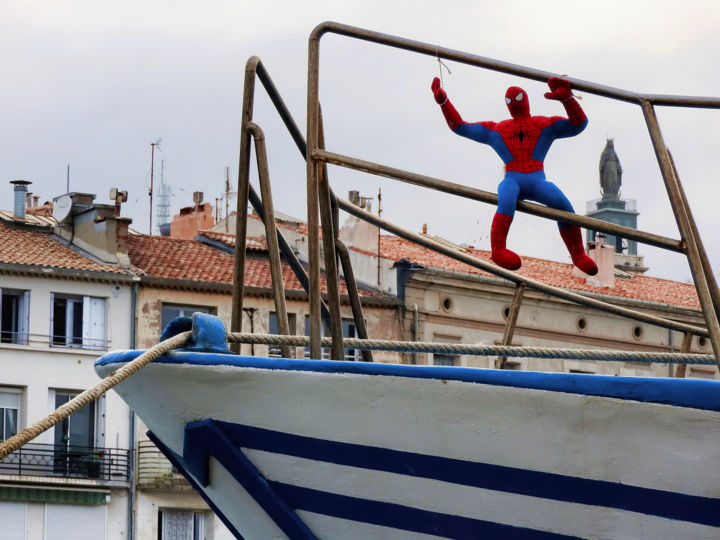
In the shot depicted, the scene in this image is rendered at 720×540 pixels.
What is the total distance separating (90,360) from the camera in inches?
1463

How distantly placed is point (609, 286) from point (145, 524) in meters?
15.2

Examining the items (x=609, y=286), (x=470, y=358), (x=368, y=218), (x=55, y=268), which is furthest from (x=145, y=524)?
Answer: (x=368, y=218)

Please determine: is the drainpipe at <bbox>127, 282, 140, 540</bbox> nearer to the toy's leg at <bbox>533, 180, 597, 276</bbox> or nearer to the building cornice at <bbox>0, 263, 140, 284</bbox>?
the building cornice at <bbox>0, 263, 140, 284</bbox>

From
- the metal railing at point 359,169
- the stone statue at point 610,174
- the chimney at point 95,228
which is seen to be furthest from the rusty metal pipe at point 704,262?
the stone statue at point 610,174

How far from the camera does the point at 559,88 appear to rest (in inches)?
275

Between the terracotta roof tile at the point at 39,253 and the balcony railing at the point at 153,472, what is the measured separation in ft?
13.8

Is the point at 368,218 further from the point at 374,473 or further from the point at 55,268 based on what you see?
the point at 55,268

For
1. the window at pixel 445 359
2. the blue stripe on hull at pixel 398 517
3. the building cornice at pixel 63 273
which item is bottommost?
the blue stripe on hull at pixel 398 517

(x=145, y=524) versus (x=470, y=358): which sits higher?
(x=470, y=358)

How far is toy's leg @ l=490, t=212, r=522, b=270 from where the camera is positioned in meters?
7.29

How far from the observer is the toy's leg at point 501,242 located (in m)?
7.29

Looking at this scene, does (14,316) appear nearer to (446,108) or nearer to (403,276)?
(403,276)

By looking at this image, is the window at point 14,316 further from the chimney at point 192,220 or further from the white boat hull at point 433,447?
the white boat hull at point 433,447

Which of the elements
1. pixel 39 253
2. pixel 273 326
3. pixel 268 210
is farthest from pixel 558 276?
pixel 268 210
